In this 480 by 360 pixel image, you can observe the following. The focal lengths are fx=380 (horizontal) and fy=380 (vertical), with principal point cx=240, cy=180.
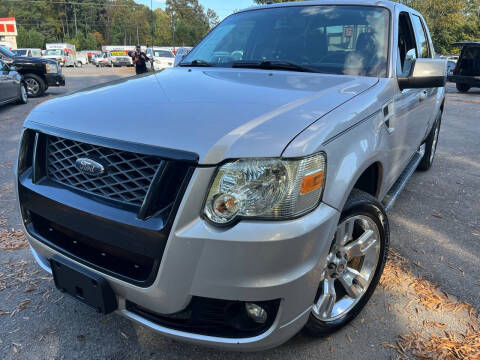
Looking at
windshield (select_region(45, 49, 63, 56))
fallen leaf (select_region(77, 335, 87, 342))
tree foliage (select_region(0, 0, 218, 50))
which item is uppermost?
tree foliage (select_region(0, 0, 218, 50))

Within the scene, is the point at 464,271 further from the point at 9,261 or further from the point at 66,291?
the point at 9,261

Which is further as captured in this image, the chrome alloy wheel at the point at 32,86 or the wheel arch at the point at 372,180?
the chrome alloy wheel at the point at 32,86

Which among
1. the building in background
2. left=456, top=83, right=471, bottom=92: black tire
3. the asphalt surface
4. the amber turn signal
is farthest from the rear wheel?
the building in background

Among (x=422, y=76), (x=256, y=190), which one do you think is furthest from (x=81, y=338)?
(x=422, y=76)

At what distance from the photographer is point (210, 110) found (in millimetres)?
1781

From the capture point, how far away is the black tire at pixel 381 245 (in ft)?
6.19

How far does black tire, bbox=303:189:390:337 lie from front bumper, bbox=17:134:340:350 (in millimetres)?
314

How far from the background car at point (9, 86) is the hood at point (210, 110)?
833 centimetres

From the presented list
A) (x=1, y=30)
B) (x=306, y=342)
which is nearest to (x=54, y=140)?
(x=306, y=342)

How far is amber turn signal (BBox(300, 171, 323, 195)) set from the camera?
4.99 ft

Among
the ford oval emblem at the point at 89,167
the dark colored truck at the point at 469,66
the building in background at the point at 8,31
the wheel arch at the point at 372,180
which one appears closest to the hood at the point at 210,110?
the ford oval emblem at the point at 89,167

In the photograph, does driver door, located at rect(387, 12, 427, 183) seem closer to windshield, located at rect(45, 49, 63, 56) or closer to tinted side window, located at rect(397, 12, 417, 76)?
tinted side window, located at rect(397, 12, 417, 76)

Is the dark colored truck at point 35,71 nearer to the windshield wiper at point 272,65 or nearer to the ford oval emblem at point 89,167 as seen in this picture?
the windshield wiper at point 272,65

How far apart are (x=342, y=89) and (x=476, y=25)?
135 ft
